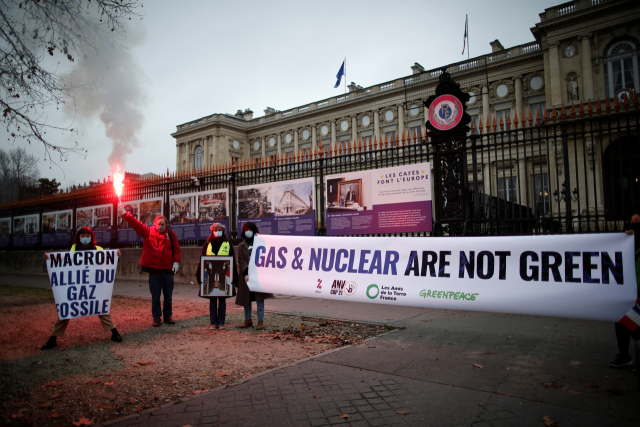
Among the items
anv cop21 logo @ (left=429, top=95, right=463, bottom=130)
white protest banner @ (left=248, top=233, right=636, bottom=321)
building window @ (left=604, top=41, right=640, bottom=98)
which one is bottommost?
white protest banner @ (left=248, top=233, right=636, bottom=321)

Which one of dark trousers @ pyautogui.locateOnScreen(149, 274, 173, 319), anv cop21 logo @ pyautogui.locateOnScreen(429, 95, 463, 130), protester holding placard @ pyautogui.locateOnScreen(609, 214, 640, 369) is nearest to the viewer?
protester holding placard @ pyautogui.locateOnScreen(609, 214, 640, 369)

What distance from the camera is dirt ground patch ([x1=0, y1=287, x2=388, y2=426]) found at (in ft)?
12.4

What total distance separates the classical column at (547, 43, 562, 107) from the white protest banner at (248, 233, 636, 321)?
104 ft

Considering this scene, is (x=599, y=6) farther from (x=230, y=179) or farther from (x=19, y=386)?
(x=19, y=386)

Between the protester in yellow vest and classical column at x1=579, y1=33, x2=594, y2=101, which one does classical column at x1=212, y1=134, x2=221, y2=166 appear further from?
the protester in yellow vest

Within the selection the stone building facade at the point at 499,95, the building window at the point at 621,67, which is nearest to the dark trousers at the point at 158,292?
the stone building facade at the point at 499,95

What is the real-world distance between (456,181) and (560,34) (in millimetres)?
31217

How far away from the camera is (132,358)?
5215mm

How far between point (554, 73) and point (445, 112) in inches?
1150

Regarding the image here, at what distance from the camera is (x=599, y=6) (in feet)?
95.9

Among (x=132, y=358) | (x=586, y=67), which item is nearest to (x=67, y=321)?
(x=132, y=358)

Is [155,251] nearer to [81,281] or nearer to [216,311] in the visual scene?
[81,281]

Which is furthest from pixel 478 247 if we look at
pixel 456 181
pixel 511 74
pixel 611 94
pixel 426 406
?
pixel 511 74

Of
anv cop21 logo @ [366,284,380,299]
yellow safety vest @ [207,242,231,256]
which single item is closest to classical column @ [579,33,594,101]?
anv cop21 logo @ [366,284,380,299]
